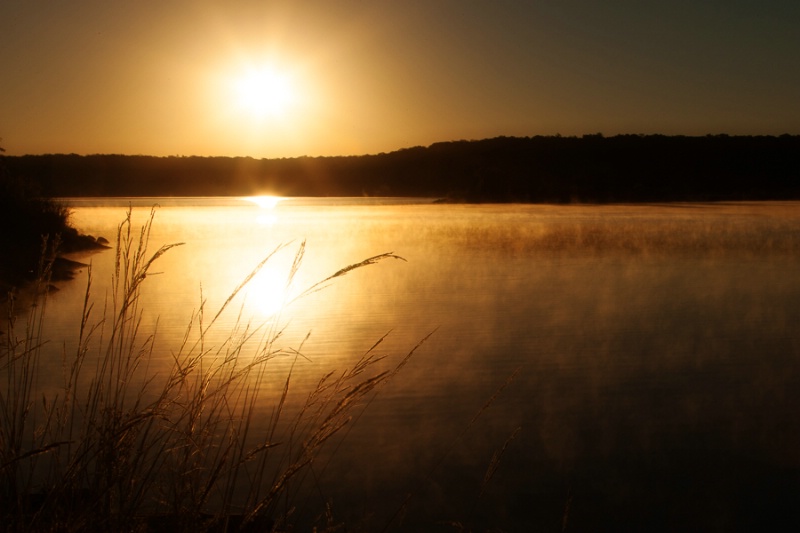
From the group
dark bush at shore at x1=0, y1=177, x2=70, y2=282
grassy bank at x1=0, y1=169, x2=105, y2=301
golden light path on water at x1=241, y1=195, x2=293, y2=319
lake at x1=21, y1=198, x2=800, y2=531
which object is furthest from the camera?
dark bush at shore at x1=0, y1=177, x2=70, y2=282

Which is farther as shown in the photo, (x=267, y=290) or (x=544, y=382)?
(x=267, y=290)

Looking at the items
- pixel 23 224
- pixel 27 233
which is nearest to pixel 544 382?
pixel 27 233

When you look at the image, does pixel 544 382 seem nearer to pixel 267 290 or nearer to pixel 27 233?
pixel 267 290

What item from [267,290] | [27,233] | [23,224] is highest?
[23,224]

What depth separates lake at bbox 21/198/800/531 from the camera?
4.19 m

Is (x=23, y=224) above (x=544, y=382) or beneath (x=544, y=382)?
above

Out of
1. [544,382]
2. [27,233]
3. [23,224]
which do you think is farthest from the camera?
[23,224]

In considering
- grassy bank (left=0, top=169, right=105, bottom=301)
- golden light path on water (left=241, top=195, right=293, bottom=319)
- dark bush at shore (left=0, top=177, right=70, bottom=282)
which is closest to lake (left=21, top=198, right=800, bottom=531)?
golden light path on water (left=241, top=195, right=293, bottom=319)

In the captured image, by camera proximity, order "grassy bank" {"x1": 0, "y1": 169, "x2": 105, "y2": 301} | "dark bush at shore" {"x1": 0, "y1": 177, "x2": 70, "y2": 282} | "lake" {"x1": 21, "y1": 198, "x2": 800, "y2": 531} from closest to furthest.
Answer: "lake" {"x1": 21, "y1": 198, "x2": 800, "y2": 531}, "grassy bank" {"x1": 0, "y1": 169, "x2": 105, "y2": 301}, "dark bush at shore" {"x1": 0, "y1": 177, "x2": 70, "y2": 282}

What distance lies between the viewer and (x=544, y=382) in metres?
6.50

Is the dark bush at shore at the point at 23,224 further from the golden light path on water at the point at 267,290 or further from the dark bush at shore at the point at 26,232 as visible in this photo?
the golden light path on water at the point at 267,290

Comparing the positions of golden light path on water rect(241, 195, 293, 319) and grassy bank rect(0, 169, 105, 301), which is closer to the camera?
golden light path on water rect(241, 195, 293, 319)

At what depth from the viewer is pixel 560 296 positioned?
11.3 meters

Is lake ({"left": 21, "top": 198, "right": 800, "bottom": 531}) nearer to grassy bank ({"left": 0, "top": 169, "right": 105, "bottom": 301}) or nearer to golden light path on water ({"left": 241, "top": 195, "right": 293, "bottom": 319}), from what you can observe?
golden light path on water ({"left": 241, "top": 195, "right": 293, "bottom": 319})
